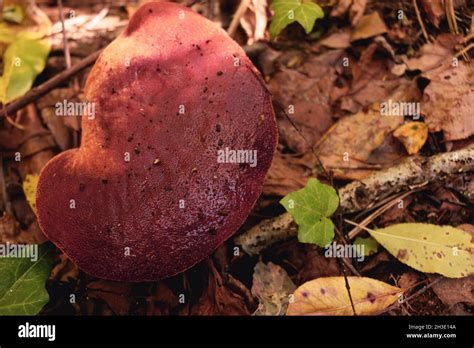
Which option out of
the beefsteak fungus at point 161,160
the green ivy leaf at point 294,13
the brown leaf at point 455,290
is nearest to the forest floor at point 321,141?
the brown leaf at point 455,290

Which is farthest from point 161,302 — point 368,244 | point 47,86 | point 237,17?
point 237,17

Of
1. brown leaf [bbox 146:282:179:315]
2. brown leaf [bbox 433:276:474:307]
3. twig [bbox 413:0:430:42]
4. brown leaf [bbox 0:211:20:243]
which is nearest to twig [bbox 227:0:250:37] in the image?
twig [bbox 413:0:430:42]

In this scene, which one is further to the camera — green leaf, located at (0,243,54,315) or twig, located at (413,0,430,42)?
twig, located at (413,0,430,42)

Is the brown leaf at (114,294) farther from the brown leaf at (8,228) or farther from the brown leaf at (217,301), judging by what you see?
the brown leaf at (8,228)

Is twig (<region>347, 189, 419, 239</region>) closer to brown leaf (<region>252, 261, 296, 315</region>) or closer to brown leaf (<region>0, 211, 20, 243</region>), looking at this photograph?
brown leaf (<region>252, 261, 296, 315</region>)

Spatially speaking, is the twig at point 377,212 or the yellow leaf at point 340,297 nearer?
the yellow leaf at point 340,297

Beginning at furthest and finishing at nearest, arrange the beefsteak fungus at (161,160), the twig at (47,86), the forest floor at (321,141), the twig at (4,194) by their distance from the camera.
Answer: the twig at (47,86) < the twig at (4,194) < the forest floor at (321,141) < the beefsteak fungus at (161,160)
